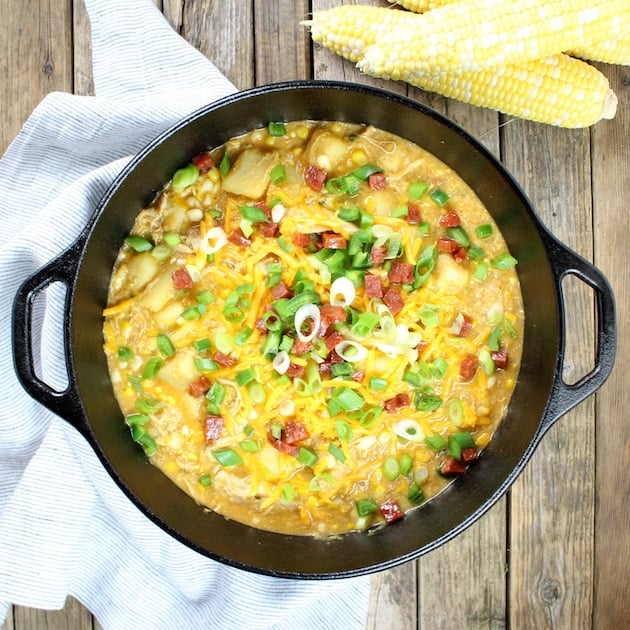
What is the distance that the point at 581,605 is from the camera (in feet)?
12.3

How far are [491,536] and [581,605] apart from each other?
1.91 feet

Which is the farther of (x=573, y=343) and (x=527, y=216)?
(x=573, y=343)

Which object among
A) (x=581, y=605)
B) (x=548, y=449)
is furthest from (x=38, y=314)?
(x=581, y=605)

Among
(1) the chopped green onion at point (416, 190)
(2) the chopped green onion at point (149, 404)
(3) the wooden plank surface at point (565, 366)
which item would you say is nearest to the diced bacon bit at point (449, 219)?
(1) the chopped green onion at point (416, 190)

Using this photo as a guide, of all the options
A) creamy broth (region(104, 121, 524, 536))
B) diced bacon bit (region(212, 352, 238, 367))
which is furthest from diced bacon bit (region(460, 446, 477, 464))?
diced bacon bit (region(212, 352, 238, 367))

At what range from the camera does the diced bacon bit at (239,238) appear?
3.17m

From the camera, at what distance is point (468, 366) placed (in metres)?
3.32

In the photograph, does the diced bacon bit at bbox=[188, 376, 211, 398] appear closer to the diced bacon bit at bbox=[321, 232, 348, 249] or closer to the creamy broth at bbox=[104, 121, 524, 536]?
the creamy broth at bbox=[104, 121, 524, 536]

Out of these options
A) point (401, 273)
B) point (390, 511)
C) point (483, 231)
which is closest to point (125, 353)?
point (401, 273)

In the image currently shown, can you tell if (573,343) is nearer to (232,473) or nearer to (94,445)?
(232,473)

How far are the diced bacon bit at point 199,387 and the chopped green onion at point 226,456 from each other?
25 cm

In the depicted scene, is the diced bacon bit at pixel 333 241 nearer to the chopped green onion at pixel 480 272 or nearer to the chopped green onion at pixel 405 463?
the chopped green onion at pixel 480 272

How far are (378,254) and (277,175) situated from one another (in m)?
0.54

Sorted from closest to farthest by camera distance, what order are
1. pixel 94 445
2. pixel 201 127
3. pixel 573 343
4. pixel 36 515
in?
1. pixel 94 445
2. pixel 201 127
3. pixel 36 515
4. pixel 573 343
